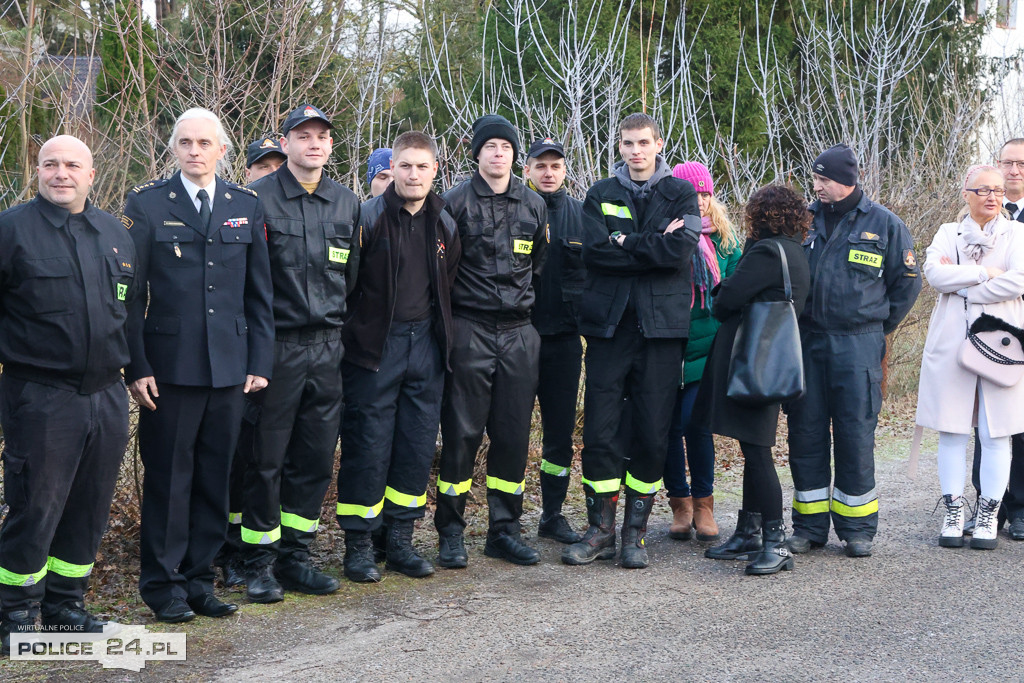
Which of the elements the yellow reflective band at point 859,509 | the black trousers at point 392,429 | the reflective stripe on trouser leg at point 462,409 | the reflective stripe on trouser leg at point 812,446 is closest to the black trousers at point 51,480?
the black trousers at point 392,429

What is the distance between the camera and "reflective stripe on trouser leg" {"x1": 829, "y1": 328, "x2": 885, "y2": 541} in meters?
6.20

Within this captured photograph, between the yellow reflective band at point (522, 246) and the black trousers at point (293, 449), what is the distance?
1138 millimetres

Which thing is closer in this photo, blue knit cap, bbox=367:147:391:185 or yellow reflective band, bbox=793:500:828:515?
yellow reflective band, bbox=793:500:828:515

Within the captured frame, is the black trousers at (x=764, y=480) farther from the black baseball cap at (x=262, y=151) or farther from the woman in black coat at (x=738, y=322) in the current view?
the black baseball cap at (x=262, y=151)

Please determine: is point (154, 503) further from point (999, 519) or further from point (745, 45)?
point (745, 45)

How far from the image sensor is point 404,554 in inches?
226

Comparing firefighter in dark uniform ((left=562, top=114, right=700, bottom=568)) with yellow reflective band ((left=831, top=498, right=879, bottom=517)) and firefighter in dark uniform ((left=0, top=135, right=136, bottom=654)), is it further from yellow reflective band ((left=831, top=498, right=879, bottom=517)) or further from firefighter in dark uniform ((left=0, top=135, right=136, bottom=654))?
firefighter in dark uniform ((left=0, top=135, right=136, bottom=654))

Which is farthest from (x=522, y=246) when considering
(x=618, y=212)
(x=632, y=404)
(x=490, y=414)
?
(x=632, y=404)

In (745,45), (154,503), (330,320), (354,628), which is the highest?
(745,45)

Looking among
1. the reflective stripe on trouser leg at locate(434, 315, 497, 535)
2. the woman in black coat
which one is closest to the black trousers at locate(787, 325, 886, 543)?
the woman in black coat

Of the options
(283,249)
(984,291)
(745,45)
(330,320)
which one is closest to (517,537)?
(330,320)

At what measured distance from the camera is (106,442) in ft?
15.2

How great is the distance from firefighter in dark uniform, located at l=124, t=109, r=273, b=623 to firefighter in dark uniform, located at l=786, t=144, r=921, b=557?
3.13 m

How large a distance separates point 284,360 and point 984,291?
4.04 meters
